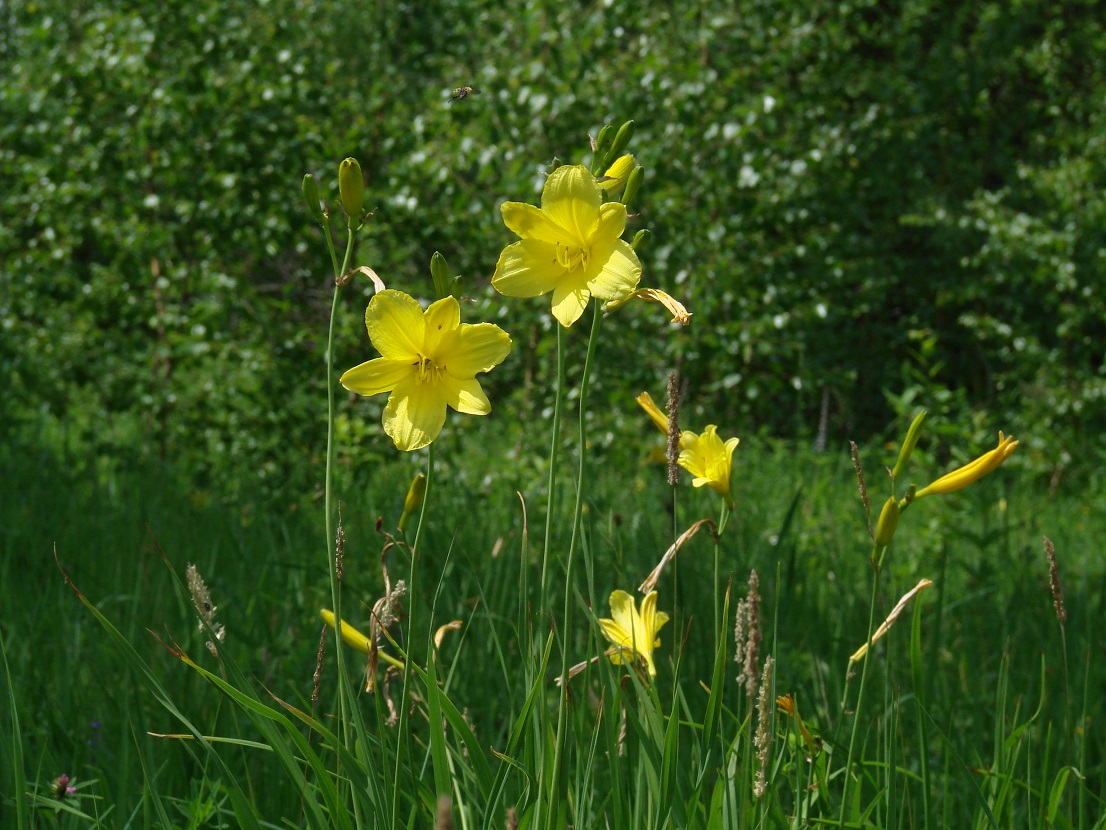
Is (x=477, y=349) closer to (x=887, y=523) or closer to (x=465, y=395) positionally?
(x=465, y=395)

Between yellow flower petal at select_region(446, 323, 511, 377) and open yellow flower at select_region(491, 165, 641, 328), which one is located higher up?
open yellow flower at select_region(491, 165, 641, 328)

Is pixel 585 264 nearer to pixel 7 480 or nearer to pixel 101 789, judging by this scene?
pixel 101 789

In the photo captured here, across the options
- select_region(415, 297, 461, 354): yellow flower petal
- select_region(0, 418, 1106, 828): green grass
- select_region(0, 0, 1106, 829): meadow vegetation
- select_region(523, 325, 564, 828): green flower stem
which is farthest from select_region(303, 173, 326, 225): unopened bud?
select_region(0, 418, 1106, 828): green grass

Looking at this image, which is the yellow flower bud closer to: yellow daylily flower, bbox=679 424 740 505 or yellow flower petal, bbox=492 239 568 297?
yellow flower petal, bbox=492 239 568 297

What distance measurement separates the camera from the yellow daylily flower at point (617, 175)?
34.6 inches

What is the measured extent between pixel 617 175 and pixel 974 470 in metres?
0.42

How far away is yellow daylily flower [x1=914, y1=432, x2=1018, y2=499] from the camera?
886 mm

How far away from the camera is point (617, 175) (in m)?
0.90

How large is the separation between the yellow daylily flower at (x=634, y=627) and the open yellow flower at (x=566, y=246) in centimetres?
37

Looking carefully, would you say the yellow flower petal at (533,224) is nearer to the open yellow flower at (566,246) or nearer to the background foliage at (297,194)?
the open yellow flower at (566,246)

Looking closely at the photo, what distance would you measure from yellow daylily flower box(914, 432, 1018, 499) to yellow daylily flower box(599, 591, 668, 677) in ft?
1.00

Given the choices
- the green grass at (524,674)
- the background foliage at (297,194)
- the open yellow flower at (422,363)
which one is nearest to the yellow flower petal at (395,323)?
the open yellow flower at (422,363)

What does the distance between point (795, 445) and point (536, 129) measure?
4073mm

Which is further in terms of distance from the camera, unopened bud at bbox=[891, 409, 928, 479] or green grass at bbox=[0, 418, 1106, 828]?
green grass at bbox=[0, 418, 1106, 828]
